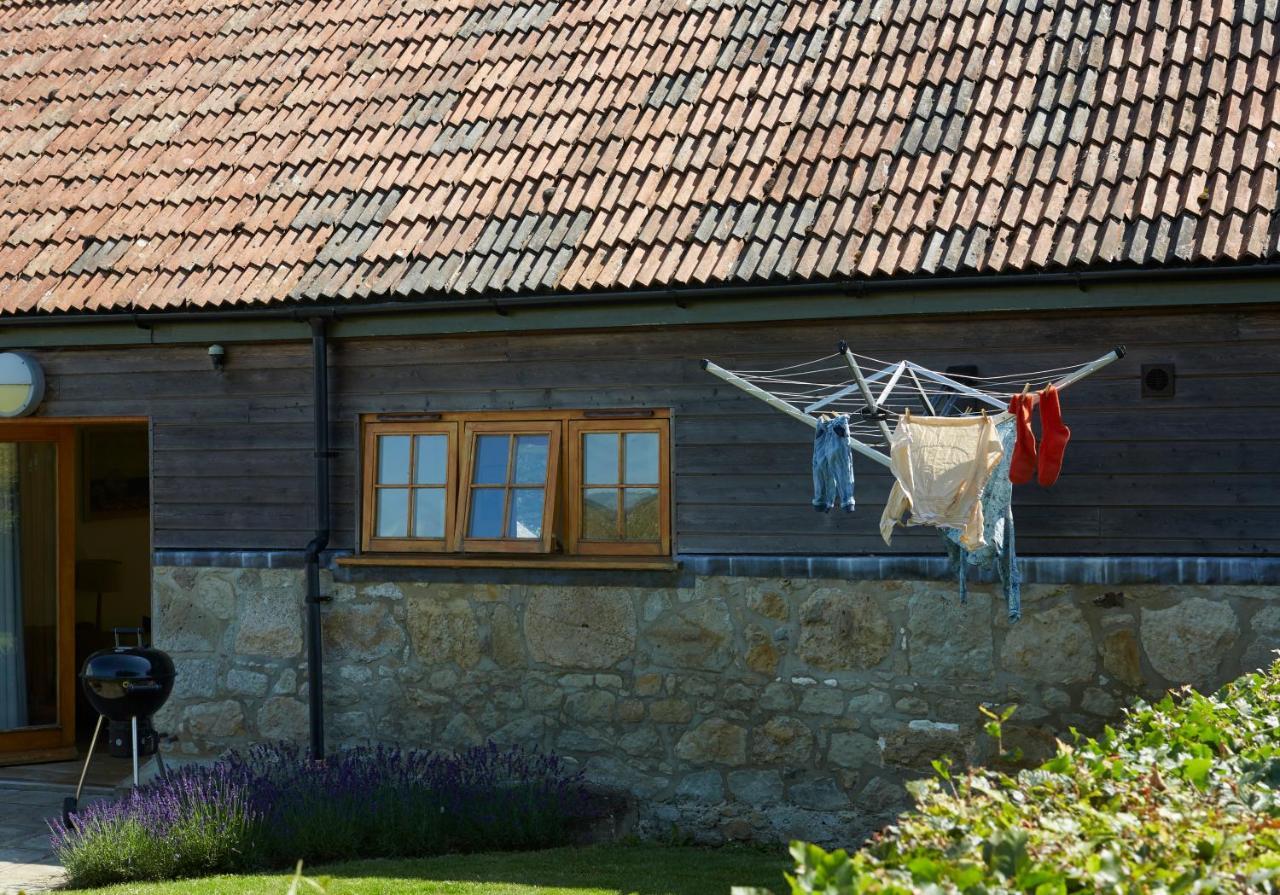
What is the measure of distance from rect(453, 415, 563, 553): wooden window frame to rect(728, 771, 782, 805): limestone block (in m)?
1.75

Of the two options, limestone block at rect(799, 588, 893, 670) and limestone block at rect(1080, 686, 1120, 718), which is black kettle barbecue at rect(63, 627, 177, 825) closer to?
limestone block at rect(799, 588, 893, 670)

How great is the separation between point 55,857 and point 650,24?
661 centimetres

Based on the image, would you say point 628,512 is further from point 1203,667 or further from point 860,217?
point 1203,667

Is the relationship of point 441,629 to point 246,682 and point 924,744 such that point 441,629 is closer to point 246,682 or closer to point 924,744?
point 246,682

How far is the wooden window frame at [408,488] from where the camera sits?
984 centimetres

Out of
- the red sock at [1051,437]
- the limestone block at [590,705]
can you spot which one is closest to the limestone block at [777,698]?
the limestone block at [590,705]

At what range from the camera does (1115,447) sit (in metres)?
8.26

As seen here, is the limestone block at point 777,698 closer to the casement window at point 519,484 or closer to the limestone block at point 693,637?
the limestone block at point 693,637

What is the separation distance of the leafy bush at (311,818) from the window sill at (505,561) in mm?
1186

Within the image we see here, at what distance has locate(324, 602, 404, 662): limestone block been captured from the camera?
991 centimetres

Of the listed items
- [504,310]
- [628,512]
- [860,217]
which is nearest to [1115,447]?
[860,217]

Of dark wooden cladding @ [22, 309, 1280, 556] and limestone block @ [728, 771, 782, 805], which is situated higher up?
dark wooden cladding @ [22, 309, 1280, 556]

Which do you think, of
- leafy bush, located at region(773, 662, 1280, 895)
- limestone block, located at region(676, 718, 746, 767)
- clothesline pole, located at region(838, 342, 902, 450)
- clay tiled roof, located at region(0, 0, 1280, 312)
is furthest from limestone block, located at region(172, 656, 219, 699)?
leafy bush, located at region(773, 662, 1280, 895)

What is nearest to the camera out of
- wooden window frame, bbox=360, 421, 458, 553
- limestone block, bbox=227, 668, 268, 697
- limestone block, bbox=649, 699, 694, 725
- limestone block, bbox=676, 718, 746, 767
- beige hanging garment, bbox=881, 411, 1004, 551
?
beige hanging garment, bbox=881, 411, 1004, 551
